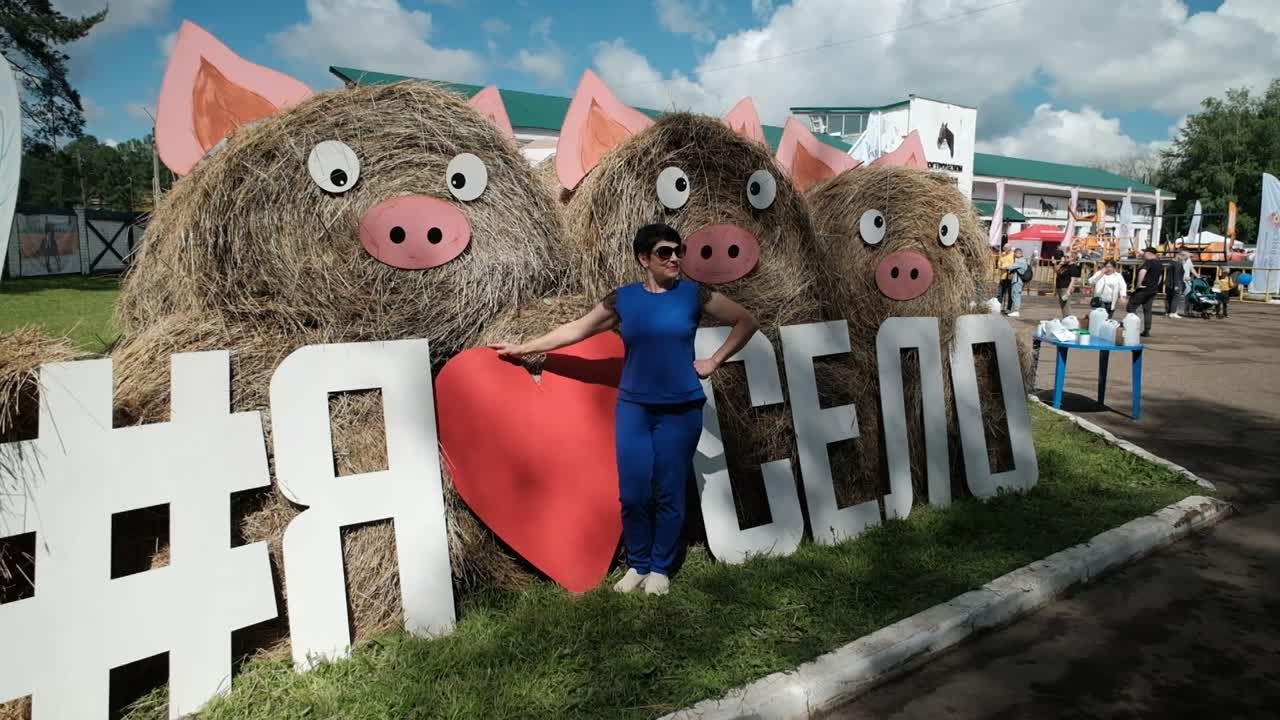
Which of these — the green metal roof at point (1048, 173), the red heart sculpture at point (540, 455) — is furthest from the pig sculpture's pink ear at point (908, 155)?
the green metal roof at point (1048, 173)

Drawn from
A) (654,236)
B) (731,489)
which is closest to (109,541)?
(654,236)

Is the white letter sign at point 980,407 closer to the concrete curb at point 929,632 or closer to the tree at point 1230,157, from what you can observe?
the concrete curb at point 929,632

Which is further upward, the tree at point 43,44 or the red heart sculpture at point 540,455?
the tree at point 43,44

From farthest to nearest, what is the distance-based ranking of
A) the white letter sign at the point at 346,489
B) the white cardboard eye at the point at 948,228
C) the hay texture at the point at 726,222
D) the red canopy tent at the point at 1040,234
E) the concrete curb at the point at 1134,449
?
the red canopy tent at the point at 1040,234 → the concrete curb at the point at 1134,449 → the white cardboard eye at the point at 948,228 → the hay texture at the point at 726,222 → the white letter sign at the point at 346,489

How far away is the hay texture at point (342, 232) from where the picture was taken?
3191 mm

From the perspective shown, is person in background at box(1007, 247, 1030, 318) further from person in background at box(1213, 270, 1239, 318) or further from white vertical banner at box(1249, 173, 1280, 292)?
white vertical banner at box(1249, 173, 1280, 292)

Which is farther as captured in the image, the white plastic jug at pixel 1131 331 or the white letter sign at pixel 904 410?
the white plastic jug at pixel 1131 331

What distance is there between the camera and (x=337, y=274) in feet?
10.8

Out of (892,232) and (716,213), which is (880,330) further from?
(716,213)

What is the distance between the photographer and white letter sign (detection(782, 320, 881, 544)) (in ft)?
13.1

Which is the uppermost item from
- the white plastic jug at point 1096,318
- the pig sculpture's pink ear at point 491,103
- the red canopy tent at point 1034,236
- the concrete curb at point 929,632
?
the red canopy tent at point 1034,236

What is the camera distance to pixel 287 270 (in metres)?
3.23

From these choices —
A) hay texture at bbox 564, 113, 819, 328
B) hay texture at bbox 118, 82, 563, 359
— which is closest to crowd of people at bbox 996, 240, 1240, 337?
hay texture at bbox 564, 113, 819, 328

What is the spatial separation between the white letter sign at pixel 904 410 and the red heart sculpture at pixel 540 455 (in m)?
1.78
